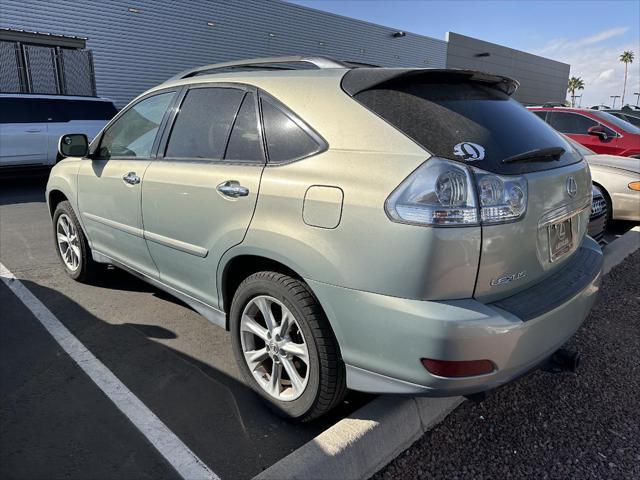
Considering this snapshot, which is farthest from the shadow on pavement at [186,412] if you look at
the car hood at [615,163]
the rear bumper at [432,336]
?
the car hood at [615,163]

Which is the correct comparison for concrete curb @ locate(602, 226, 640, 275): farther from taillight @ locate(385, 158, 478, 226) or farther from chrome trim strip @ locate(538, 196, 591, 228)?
taillight @ locate(385, 158, 478, 226)

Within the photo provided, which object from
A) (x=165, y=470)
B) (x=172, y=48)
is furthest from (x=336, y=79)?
(x=172, y=48)

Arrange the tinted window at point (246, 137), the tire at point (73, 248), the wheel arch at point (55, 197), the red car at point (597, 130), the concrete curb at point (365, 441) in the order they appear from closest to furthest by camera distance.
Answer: the concrete curb at point (365, 441) → the tinted window at point (246, 137) → the tire at point (73, 248) → the wheel arch at point (55, 197) → the red car at point (597, 130)

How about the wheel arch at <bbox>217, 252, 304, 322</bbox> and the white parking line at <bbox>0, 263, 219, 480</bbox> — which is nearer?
the white parking line at <bbox>0, 263, 219, 480</bbox>

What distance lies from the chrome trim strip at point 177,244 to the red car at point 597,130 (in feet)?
26.2

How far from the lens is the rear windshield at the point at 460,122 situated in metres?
2.07

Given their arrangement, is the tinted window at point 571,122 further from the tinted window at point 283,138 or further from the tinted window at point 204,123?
the tinted window at point 283,138

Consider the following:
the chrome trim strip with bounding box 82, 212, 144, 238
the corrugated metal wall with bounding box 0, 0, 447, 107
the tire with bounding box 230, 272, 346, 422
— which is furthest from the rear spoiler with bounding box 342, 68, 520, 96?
the corrugated metal wall with bounding box 0, 0, 447, 107

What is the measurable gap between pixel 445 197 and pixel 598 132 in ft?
26.3

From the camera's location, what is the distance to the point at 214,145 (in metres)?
2.89

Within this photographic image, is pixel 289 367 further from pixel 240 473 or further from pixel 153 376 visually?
pixel 153 376

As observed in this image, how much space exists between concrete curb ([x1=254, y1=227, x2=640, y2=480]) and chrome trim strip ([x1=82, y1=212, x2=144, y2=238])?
1.94 metres

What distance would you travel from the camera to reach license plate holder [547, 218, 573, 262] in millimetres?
2322

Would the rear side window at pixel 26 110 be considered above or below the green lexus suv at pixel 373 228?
above
